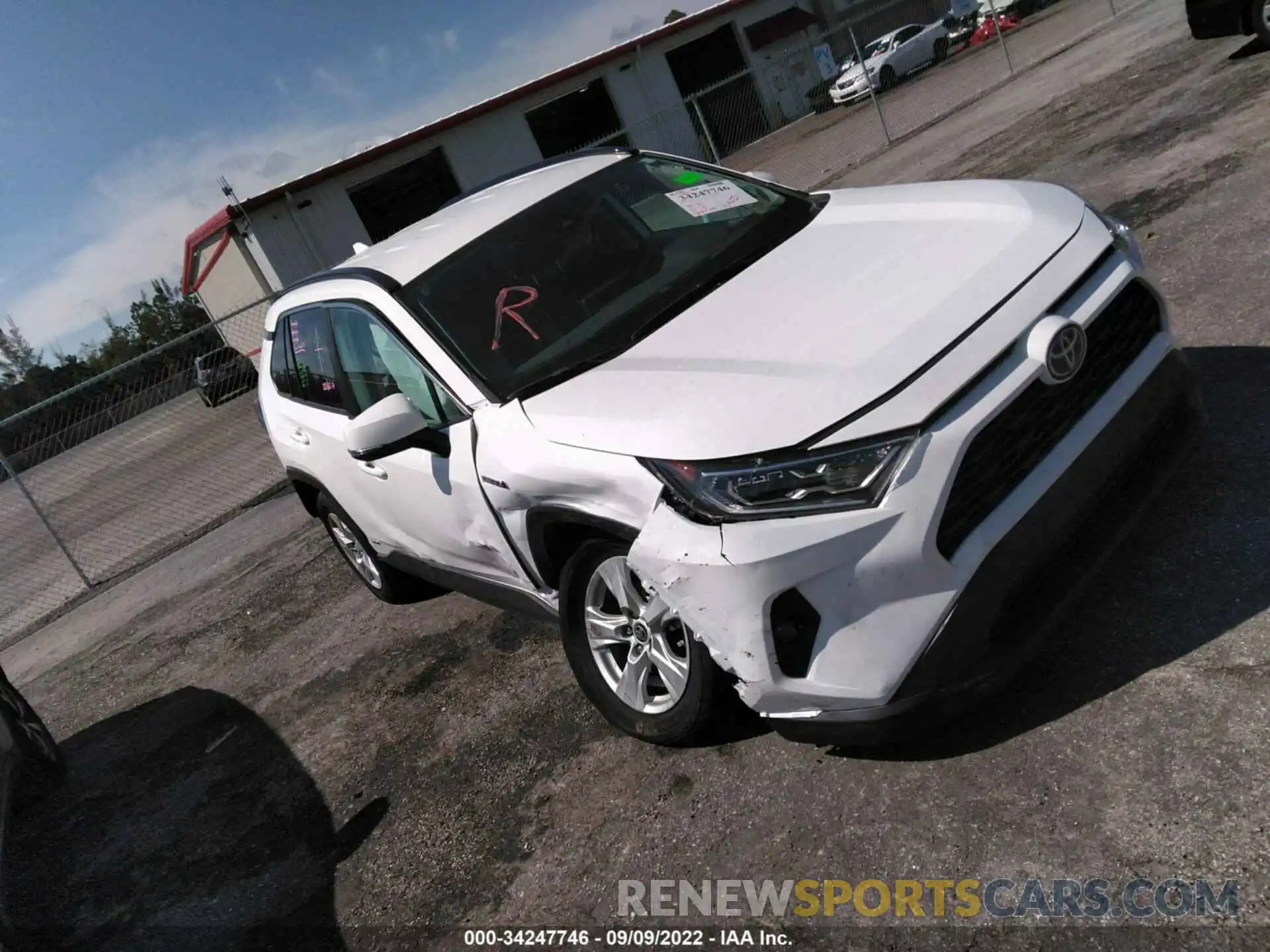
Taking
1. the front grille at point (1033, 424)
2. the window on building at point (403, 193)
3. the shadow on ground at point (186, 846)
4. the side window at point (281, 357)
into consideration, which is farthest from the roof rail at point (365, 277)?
the window on building at point (403, 193)

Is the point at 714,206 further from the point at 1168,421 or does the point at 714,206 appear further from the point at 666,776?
the point at 666,776

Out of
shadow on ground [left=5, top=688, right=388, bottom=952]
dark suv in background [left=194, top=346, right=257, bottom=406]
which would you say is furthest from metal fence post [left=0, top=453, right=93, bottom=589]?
shadow on ground [left=5, top=688, right=388, bottom=952]

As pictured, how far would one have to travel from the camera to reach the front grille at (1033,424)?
246cm

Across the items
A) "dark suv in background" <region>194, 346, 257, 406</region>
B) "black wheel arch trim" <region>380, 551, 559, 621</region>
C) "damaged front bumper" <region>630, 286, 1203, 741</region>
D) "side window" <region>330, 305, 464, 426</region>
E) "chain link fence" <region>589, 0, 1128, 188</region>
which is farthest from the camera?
"chain link fence" <region>589, 0, 1128, 188</region>

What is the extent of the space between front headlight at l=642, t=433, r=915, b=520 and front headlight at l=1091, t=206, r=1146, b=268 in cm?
127

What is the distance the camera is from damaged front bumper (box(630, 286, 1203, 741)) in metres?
2.40

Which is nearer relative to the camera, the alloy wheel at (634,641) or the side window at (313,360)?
the alloy wheel at (634,641)

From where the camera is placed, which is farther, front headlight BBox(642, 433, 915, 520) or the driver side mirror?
the driver side mirror

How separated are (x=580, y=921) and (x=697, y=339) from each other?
1767 mm

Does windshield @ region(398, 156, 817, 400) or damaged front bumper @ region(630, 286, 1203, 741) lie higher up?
windshield @ region(398, 156, 817, 400)

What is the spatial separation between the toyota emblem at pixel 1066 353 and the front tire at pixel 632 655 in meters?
1.23

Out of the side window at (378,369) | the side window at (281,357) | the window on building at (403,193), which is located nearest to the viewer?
the side window at (378,369)

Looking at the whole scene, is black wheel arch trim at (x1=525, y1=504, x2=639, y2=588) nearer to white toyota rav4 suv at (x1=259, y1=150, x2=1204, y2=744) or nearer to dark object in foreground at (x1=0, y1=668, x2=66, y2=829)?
white toyota rav4 suv at (x1=259, y1=150, x2=1204, y2=744)

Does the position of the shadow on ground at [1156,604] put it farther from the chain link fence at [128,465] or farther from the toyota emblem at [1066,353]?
the chain link fence at [128,465]
